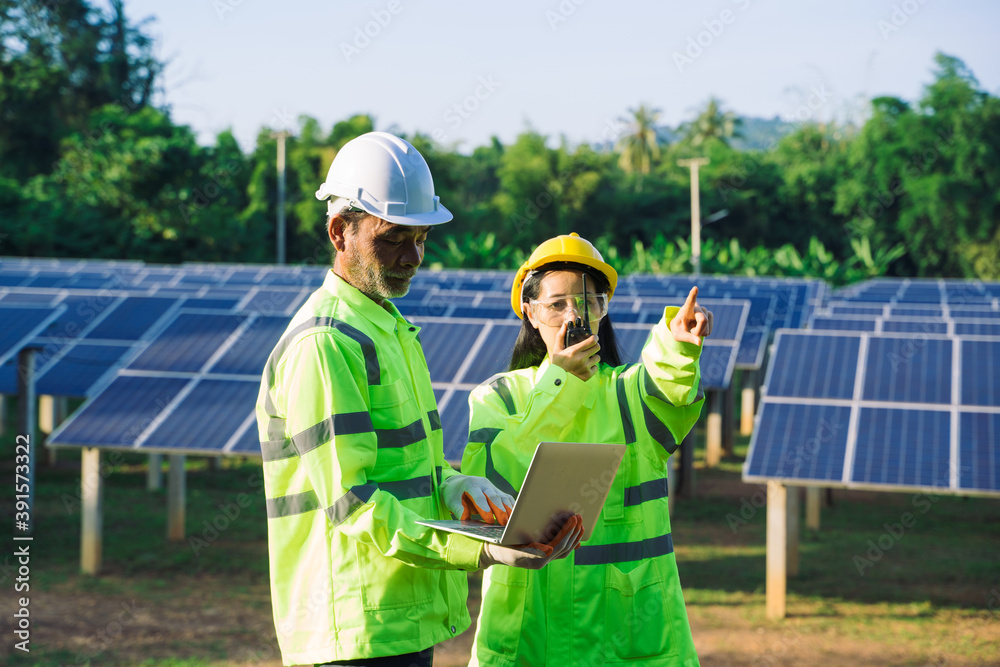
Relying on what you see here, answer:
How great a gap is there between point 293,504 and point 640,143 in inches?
2746

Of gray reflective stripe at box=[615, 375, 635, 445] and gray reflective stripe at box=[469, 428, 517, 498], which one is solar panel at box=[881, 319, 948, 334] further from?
gray reflective stripe at box=[469, 428, 517, 498]

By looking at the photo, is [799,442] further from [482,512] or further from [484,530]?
[484,530]

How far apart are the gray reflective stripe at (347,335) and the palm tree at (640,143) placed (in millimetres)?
68066

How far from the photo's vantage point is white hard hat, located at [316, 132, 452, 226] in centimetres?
269

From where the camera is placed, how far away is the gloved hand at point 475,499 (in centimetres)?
273

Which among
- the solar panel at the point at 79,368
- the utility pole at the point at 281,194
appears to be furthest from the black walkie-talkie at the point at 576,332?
the utility pole at the point at 281,194

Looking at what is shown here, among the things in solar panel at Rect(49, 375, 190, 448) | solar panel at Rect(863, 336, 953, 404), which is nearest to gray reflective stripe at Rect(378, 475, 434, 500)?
solar panel at Rect(49, 375, 190, 448)

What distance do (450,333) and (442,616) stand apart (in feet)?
19.9

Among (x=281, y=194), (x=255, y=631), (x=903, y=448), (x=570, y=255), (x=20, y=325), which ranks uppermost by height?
(x=281, y=194)

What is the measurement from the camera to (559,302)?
10.8 ft

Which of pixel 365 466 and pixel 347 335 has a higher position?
pixel 347 335

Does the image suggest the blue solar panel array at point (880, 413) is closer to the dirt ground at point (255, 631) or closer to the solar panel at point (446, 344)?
the dirt ground at point (255, 631)

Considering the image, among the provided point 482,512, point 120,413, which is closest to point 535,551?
point 482,512

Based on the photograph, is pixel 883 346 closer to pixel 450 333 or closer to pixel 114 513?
pixel 450 333
